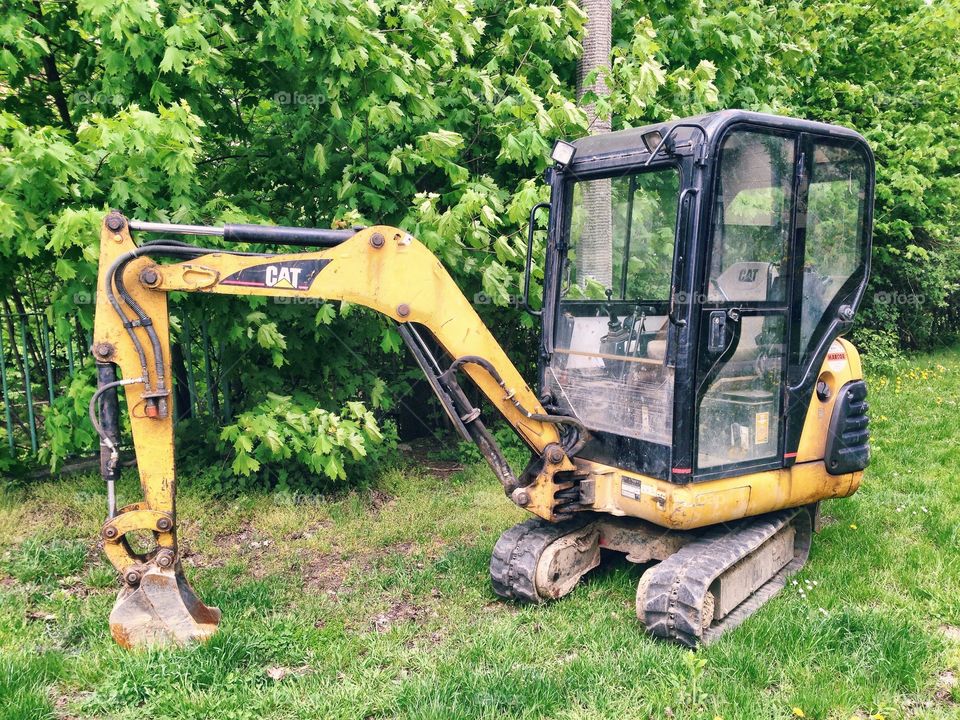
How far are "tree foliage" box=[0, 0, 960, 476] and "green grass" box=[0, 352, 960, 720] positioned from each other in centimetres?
116

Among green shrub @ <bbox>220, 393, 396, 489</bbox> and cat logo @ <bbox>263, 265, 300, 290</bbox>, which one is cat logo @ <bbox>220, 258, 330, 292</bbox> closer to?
cat logo @ <bbox>263, 265, 300, 290</bbox>

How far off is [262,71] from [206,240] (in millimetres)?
1594

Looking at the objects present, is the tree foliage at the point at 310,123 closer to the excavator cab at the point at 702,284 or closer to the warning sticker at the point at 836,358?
the excavator cab at the point at 702,284

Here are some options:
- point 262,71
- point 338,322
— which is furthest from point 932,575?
point 262,71

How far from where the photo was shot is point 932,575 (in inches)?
207

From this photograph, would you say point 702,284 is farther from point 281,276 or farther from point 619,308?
point 281,276

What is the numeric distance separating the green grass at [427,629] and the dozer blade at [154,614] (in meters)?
0.12

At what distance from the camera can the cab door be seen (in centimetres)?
441

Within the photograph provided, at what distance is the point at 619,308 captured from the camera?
16.4ft

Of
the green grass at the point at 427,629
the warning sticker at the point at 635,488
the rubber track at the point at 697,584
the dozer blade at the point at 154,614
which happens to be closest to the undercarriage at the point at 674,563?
the rubber track at the point at 697,584

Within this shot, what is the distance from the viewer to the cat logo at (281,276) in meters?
4.30

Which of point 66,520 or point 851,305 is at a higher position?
point 851,305

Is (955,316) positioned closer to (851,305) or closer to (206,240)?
(851,305)

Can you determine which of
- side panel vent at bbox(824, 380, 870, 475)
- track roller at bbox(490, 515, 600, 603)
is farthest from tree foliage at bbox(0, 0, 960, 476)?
side panel vent at bbox(824, 380, 870, 475)
